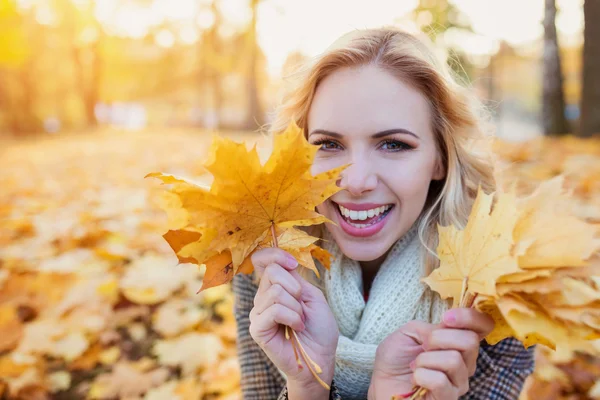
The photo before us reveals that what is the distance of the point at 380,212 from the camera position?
120cm

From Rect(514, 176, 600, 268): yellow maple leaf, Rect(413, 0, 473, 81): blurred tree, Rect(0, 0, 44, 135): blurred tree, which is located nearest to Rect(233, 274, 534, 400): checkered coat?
Rect(514, 176, 600, 268): yellow maple leaf

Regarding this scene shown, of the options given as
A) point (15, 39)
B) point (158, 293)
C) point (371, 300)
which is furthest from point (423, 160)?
point (15, 39)

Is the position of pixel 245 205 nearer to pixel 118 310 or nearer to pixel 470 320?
pixel 470 320

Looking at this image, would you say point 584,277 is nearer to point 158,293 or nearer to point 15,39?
point 158,293

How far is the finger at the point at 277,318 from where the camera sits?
86 cm

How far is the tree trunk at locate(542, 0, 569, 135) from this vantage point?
18.3ft

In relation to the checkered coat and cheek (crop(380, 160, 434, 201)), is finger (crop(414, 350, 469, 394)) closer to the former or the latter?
the checkered coat

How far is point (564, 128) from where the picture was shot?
6074mm

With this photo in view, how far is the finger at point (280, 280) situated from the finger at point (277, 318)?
0.04 metres

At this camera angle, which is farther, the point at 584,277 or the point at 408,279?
the point at 408,279

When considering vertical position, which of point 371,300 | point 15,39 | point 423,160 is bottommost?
point 15,39

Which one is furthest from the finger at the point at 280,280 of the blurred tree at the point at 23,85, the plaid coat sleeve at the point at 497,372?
the blurred tree at the point at 23,85

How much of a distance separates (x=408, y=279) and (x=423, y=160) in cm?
34

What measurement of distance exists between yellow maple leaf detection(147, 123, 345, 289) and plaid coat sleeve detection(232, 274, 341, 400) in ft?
1.97
